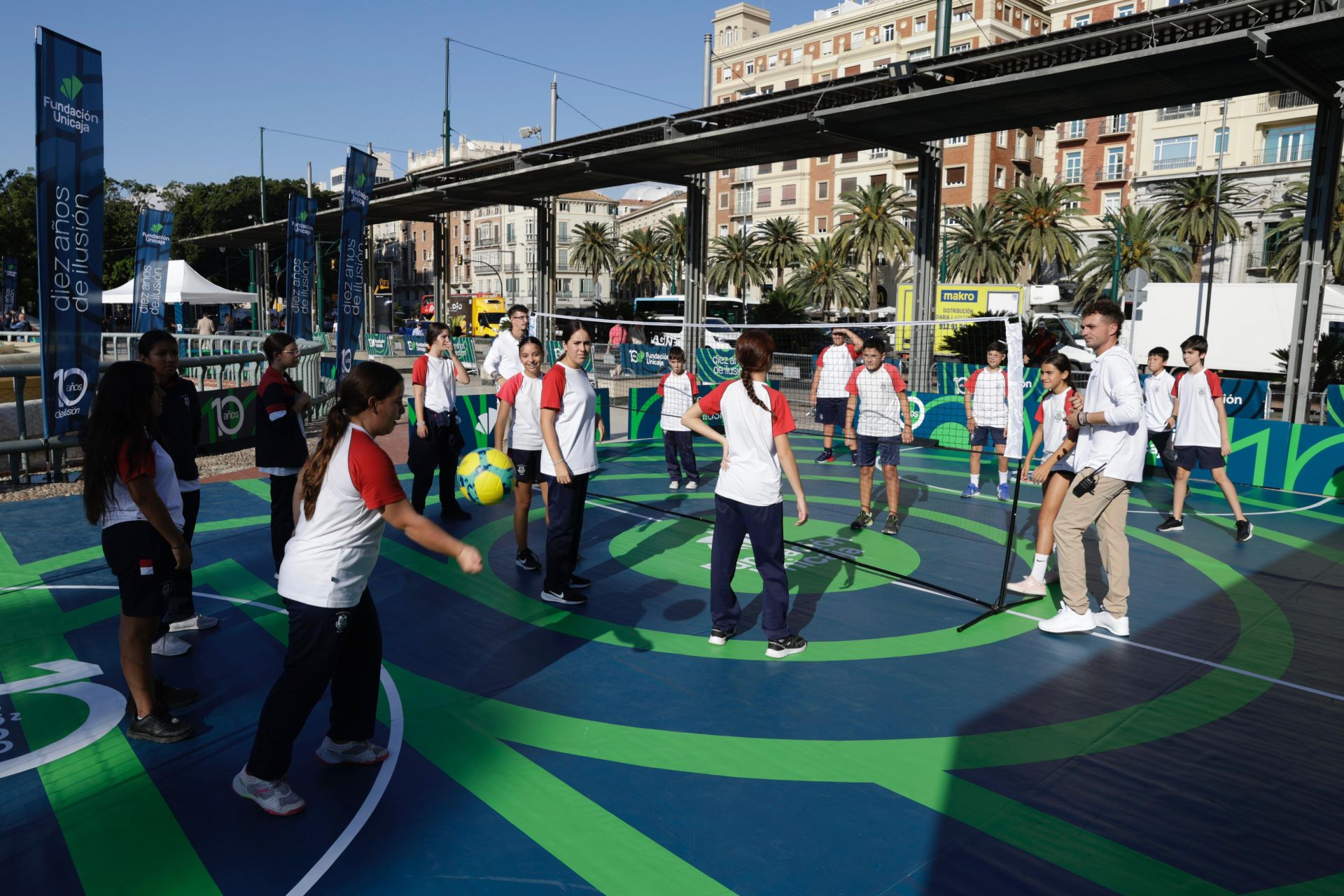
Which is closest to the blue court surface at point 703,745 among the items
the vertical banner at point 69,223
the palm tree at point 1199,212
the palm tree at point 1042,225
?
the vertical banner at point 69,223

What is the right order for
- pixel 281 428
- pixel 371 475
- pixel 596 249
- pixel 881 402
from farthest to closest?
pixel 596 249 → pixel 881 402 → pixel 281 428 → pixel 371 475

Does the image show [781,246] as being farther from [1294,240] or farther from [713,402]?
[713,402]

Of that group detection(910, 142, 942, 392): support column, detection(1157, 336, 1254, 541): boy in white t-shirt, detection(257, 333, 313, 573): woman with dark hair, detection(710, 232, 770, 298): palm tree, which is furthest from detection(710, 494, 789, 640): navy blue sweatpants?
detection(710, 232, 770, 298): palm tree

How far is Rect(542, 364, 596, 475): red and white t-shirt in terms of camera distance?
6.92m

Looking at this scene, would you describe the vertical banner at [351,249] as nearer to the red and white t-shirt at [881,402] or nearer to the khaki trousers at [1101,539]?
the red and white t-shirt at [881,402]

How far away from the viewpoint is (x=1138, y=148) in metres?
55.2

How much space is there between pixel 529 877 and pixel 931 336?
18.7 meters

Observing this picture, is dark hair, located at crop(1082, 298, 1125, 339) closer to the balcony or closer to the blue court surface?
the blue court surface

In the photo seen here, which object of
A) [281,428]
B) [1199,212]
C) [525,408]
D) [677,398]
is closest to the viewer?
[281,428]

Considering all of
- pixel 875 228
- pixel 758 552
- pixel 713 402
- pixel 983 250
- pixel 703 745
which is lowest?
pixel 703 745

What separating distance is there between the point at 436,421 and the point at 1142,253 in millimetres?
48030

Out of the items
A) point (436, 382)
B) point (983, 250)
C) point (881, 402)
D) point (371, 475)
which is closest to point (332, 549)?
point (371, 475)

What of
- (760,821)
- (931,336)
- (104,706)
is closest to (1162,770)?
(760,821)

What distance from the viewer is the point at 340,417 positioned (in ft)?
12.8
